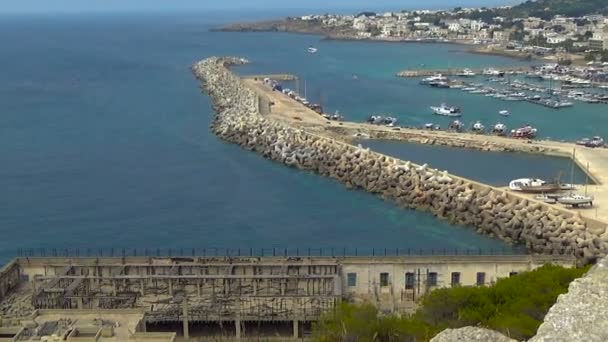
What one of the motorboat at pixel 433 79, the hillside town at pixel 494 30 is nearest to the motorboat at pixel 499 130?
the motorboat at pixel 433 79

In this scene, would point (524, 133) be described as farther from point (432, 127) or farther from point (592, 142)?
point (432, 127)

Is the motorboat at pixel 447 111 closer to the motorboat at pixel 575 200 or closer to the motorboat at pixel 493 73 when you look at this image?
the motorboat at pixel 493 73

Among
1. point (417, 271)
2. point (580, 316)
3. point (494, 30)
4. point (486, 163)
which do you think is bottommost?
point (486, 163)

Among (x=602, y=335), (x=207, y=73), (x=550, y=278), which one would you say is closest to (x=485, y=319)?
(x=550, y=278)

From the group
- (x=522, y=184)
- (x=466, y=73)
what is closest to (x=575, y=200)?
(x=522, y=184)

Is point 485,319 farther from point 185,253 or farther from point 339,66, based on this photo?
point 339,66

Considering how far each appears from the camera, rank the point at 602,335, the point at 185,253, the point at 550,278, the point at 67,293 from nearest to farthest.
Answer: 1. the point at 602,335
2. the point at 550,278
3. the point at 67,293
4. the point at 185,253


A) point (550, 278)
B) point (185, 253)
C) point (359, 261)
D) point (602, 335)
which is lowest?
→ point (185, 253)
